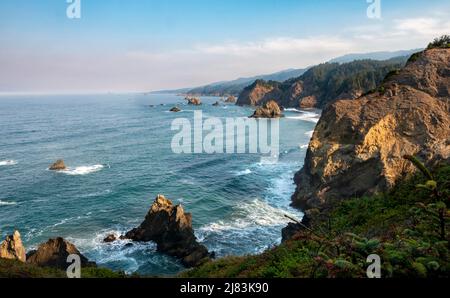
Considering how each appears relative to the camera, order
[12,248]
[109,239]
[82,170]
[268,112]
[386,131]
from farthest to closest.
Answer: [268,112] < [82,170] < [386,131] < [109,239] < [12,248]

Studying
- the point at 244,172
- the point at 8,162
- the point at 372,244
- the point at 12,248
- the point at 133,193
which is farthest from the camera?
the point at 8,162

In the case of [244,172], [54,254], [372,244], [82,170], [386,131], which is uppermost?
[386,131]

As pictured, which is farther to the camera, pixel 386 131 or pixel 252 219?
pixel 252 219

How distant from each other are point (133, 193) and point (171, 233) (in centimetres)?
1587

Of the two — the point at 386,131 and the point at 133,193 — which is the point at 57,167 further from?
the point at 386,131

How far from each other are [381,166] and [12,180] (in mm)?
50725

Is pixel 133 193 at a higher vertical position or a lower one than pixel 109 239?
higher

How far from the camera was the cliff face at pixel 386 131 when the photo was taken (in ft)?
109

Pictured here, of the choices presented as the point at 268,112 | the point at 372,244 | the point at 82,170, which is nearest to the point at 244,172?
the point at 82,170

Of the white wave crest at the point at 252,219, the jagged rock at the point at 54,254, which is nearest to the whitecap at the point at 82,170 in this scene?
the white wave crest at the point at 252,219

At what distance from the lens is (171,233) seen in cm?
3319

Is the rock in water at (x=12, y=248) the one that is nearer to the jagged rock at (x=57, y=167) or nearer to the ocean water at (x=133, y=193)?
the ocean water at (x=133, y=193)
